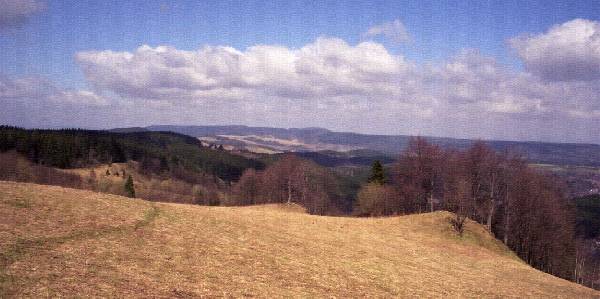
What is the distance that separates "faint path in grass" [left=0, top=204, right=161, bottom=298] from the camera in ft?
43.7

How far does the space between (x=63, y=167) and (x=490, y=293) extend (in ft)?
509

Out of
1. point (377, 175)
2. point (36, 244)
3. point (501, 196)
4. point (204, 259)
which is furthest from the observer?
point (377, 175)

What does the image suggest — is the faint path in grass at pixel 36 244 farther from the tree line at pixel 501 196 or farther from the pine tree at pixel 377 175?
the pine tree at pixel 377 175

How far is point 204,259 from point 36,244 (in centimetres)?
786

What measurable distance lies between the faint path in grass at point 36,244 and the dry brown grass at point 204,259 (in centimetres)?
5

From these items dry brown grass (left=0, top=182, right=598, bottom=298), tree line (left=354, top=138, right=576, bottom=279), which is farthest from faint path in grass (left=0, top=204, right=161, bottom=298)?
tree line (left=354, top=138, right=576, bottom=279)

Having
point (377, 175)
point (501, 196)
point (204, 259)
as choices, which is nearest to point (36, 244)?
point (204, 259)

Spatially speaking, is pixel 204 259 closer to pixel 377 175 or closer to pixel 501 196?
pixel 501 196

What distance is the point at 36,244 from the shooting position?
683 inches

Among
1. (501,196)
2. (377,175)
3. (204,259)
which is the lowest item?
(501,196)

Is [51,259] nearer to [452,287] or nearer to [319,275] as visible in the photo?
[319,275]

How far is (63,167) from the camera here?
5566 inches

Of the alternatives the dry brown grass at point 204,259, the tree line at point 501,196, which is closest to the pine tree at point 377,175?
the tree line at point 501,196

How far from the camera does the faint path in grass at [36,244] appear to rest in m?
13.3
